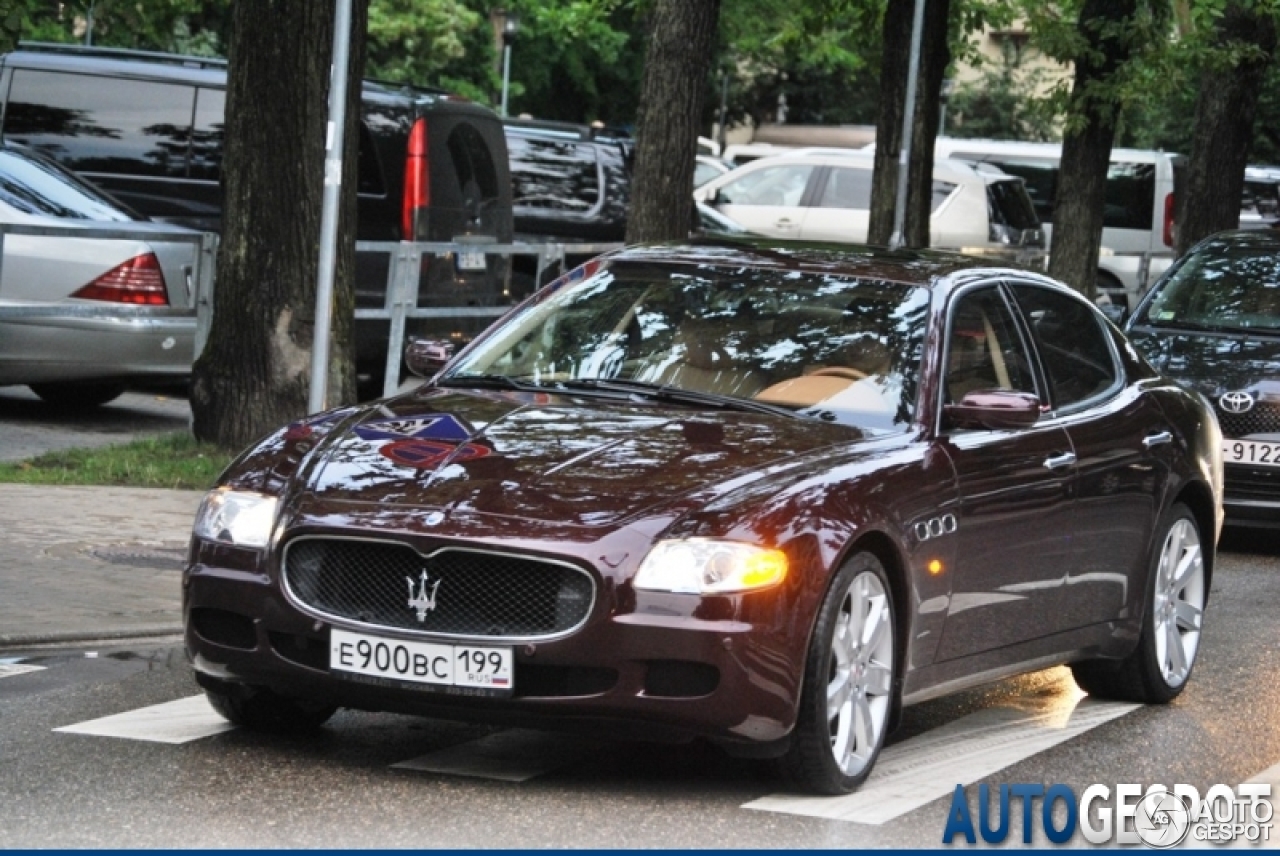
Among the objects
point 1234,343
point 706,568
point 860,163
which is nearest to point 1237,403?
point 1234,343

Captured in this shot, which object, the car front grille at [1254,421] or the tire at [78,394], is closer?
the car front grille at [1254,421]

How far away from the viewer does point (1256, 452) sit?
523 inches

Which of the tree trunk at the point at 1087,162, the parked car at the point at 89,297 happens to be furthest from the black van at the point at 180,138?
the tree trunk at the point at 1087,162

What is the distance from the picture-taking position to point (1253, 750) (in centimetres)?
→ 810

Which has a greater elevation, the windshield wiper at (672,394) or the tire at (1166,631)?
the windshield wiper at (672,394)

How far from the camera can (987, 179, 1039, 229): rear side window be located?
28.6 meters

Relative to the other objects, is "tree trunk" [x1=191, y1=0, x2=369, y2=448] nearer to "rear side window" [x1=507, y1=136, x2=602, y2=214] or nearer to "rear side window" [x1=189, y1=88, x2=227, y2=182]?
"rear side window" [x1=189, y1=88, x2=227, y2=182]

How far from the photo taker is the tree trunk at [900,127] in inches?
851

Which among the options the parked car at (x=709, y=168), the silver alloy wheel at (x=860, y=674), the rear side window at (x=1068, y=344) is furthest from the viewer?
the parked car at (x=709, y=168)

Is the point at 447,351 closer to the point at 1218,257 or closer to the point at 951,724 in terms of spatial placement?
the point at 951,724

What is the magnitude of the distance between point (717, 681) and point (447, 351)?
2265 millimetres

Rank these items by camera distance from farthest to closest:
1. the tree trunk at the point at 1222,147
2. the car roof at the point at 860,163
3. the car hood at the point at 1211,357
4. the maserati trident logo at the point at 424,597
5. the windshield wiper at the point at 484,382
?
the car roof at the point at 860,163, the tree trunk at the point at 1222,147, the car hood at the point at 1211,357, the windshield wiper at the point at 484,382, the maserati trident logo at the point at 424,597

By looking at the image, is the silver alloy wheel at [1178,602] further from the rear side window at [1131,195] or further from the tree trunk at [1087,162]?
the rear side window at [1131,195]

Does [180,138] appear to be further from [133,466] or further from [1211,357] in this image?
[1211,357]
